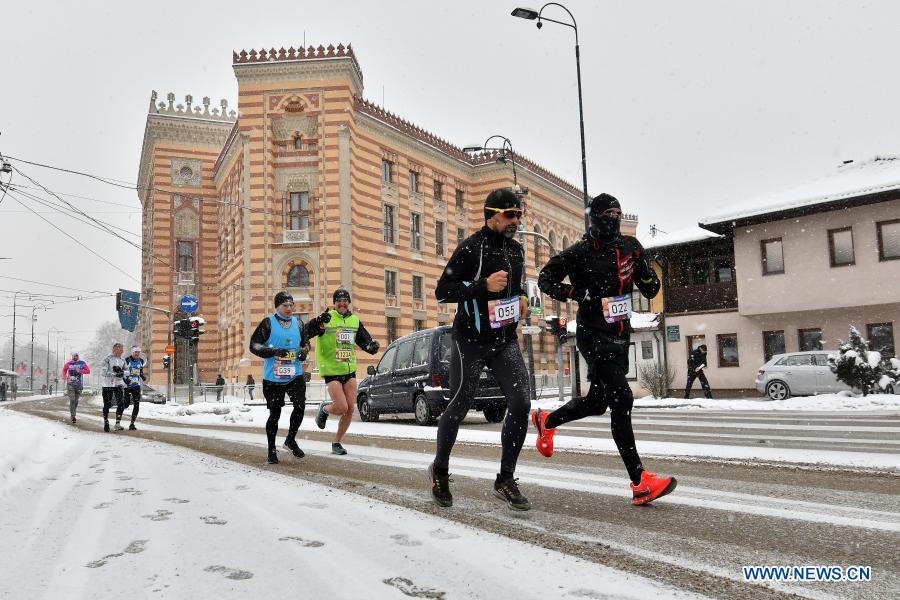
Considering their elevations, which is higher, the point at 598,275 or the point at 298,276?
the point at 298,276

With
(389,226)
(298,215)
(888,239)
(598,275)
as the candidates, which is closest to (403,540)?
(598,275)

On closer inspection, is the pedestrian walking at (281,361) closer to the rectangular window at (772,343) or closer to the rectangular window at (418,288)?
the rectangular window at (772,343)

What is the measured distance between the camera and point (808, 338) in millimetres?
25438

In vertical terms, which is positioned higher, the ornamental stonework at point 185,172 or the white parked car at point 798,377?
the ornamental stonework at point 185,172

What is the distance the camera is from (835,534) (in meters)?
3.12

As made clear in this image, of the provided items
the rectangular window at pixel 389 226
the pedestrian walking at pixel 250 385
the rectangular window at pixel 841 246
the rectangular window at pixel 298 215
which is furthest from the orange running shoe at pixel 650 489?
the rectangular window at pixel 389 226

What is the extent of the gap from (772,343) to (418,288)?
709 inches

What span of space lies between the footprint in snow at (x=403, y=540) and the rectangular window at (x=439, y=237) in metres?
35.7

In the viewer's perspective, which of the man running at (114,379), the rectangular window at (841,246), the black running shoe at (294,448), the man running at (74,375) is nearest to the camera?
the black running shoe at (294,448)

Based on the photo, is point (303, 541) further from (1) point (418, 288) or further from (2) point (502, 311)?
(1) point (418, 288)

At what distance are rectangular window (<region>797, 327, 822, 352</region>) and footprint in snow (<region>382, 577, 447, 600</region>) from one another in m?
26.1

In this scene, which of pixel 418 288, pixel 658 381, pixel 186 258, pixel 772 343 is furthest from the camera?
pixel 186 258

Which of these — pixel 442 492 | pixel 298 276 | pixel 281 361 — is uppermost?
pixel 298 276

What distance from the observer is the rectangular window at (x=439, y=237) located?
38.8 meters
